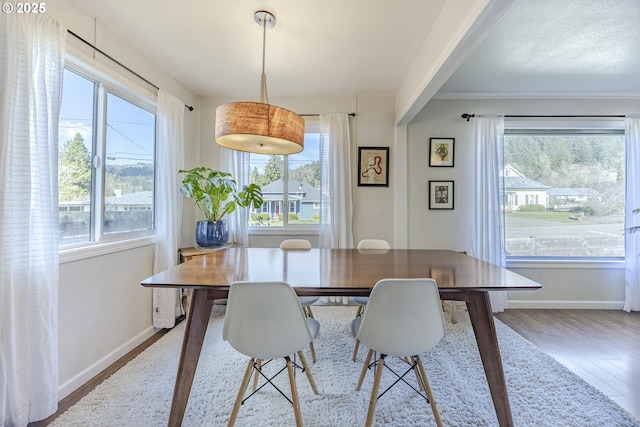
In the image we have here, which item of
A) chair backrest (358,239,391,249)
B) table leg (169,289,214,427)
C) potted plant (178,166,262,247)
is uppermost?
potted plant (178,166,262,247)

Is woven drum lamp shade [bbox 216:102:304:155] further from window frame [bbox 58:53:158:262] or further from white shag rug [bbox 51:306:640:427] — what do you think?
white shag rug [bbox 51:306:640:427]

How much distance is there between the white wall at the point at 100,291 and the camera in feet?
5.97

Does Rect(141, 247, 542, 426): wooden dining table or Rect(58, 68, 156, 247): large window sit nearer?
Rect(141, 247, 542, 426): wooden dining table

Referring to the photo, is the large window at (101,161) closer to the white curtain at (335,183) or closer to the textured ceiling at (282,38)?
the textured ceiling at (282,38)

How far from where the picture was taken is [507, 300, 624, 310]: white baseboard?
3.29m

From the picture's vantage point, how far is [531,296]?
3.35m

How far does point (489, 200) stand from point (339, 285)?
272 centimetres

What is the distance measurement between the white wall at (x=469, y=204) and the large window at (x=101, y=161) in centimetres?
292

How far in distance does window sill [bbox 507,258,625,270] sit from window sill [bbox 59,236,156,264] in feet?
13.1

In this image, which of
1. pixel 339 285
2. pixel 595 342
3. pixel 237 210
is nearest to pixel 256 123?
pixel 339 285

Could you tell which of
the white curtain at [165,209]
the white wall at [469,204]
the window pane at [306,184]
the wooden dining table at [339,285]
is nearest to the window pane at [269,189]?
the window pane at [306,184]

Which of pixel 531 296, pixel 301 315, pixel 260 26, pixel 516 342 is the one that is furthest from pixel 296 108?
pixel 531 296

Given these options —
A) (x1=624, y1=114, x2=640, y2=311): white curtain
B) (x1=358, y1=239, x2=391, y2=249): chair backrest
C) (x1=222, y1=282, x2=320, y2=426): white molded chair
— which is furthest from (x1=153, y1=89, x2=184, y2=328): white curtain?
(x1=624, y1=114, x2=640, y2=311): white curtain

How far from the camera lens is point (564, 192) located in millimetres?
3443
